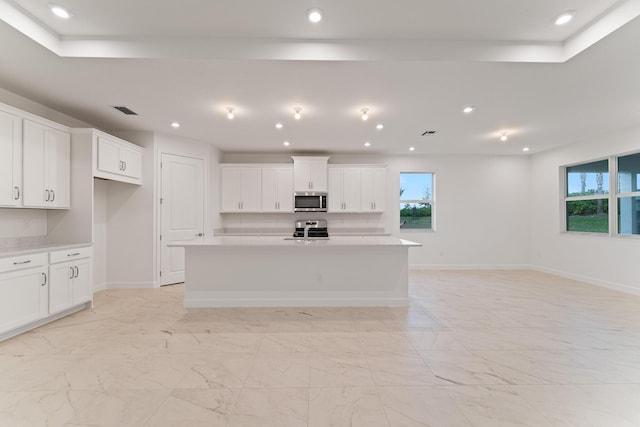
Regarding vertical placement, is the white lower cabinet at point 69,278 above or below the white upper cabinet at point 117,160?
below

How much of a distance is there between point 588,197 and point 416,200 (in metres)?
3.19

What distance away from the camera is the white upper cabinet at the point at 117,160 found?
3904mm

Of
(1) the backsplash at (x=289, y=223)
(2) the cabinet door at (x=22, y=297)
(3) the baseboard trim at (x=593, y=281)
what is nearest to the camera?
(2) the cabinet door at (x=22, y=297)

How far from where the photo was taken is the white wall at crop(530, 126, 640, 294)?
4613mm

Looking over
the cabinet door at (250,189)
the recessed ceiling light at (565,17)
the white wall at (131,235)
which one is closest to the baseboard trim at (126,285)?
the white wall at (131,235)

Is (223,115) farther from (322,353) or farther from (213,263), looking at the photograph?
(322,353)

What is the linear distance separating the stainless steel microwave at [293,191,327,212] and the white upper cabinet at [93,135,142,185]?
2.92 m

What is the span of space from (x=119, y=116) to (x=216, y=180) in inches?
84.5

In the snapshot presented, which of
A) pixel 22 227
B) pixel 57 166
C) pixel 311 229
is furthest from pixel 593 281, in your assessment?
pixel 22 227

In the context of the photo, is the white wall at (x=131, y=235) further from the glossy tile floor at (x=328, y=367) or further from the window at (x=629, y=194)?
the window at (x=629, y=194)

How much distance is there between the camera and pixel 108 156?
4047 millimetres

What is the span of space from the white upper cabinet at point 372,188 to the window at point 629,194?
4064 millimetres

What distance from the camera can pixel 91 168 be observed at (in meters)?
3.78

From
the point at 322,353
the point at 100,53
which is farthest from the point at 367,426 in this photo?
the point at 100,53
